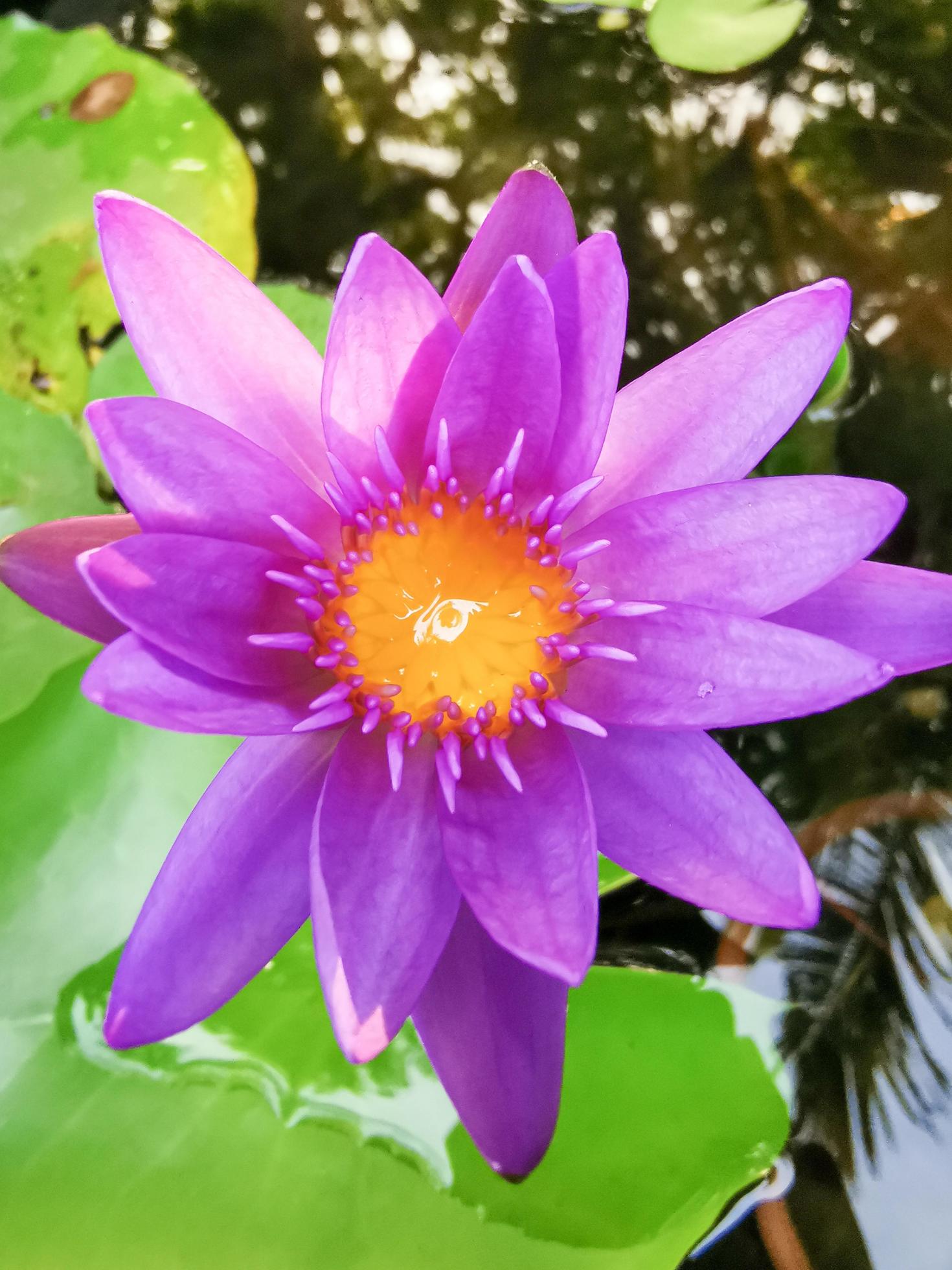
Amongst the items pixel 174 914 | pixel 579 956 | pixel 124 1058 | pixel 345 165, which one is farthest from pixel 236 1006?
pixel 345 165

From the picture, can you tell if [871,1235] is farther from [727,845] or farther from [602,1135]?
[727,845]

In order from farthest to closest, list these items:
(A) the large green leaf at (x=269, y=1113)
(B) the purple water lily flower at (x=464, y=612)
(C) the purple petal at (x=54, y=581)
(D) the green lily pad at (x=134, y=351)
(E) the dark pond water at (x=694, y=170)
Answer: (E) the dark pond water at (x=694, y=170), (D) the green lily pad at (x=134, y=351), (A) the large green leaf at (x=269, y=1113), (C) the purple petal at (x=54, y=581), (B) the purple water lily flower at (x=464, y=612)

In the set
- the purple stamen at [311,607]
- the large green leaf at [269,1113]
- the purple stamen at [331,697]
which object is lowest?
the large green leaf at [269,1113]

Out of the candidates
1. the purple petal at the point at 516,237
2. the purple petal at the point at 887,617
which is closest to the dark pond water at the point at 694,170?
the purple petal at the point at 887,617

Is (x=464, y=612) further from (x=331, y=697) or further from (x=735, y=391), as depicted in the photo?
(x=735, y=391)

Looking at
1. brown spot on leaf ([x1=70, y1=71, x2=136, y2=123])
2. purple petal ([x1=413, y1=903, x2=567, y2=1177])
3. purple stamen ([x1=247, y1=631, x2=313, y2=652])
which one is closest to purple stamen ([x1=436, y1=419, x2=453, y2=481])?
purple stamen ([x1=247, y1=631, x2=313, y2=652])

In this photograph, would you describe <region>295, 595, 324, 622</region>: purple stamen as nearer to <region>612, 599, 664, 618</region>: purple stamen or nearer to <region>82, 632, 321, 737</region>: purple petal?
<region>82, 632, 321, 737</region>: purple petal

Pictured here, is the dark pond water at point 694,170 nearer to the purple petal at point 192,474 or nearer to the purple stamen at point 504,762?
the purple stamen at point 504,762
